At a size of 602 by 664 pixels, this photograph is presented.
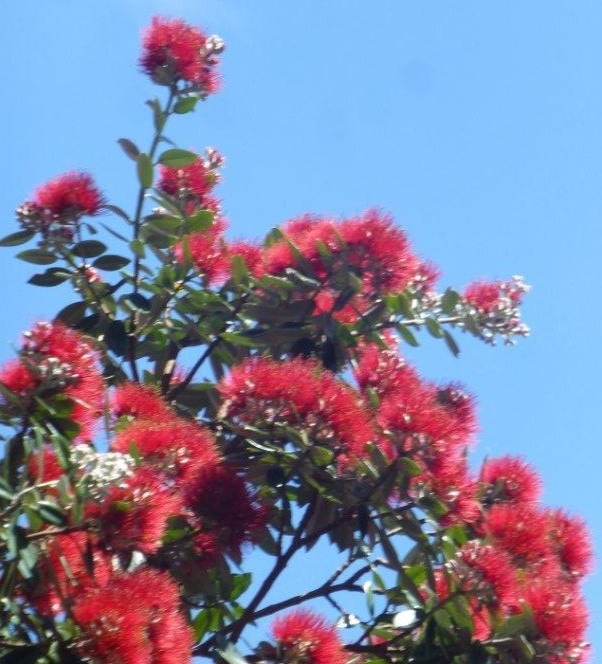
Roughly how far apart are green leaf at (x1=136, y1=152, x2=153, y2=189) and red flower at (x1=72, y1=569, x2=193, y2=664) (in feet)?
5.63

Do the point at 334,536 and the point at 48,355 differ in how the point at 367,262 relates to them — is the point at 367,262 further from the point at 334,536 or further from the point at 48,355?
the point at 48,355

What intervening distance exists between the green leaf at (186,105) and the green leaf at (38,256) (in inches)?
28.5

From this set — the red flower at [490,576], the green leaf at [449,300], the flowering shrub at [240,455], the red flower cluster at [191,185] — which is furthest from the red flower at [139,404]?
the green leaf at [449,300]

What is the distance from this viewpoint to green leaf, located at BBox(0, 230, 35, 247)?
473 centimetres

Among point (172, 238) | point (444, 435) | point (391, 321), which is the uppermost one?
point (172, 238)

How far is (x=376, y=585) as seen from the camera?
443 centimetres

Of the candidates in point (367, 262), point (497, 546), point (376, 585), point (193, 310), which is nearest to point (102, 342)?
point (193, 310)

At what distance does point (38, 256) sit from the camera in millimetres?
4805

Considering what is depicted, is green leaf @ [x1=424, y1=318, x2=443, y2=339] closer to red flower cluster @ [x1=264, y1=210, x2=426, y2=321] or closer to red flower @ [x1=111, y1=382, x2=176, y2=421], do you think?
red flower cluster @ [x1=264, y1=210, x2=426, y2=321]

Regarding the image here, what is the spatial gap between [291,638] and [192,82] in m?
2.17

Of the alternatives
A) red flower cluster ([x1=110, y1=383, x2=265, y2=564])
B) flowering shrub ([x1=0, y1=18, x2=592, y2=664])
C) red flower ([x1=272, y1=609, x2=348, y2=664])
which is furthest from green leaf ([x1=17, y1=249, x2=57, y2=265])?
red flower ([x1=272, y1=609, x2=348, y2=664])

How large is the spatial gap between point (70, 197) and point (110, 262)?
29 centimetres

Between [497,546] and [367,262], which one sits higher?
[367,262]

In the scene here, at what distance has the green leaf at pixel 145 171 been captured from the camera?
4770 mm
